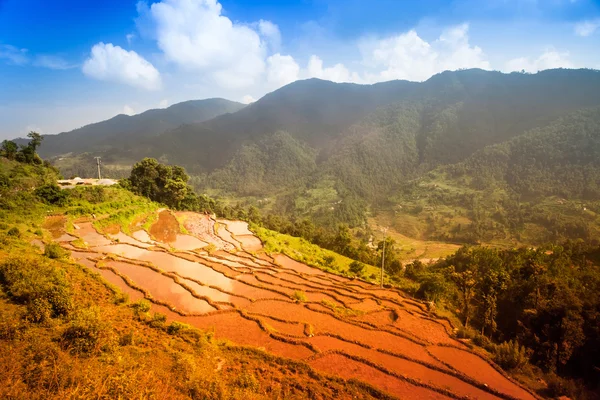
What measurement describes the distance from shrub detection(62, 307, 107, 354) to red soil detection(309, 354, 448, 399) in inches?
426

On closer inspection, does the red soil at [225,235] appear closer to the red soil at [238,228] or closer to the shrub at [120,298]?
the red soil at [238,228]

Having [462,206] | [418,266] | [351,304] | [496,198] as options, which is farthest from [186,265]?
[496,198]

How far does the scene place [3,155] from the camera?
4941 centimetres

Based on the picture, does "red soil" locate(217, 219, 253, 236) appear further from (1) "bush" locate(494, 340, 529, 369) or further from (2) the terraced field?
(1) "bush" locate(494, 340, 529, 369)

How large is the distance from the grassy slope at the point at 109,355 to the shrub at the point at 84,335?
0.03 meters

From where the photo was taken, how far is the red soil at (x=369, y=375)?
1550 centimetres

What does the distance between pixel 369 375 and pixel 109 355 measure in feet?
43.0

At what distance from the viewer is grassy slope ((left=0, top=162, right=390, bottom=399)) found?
910 cm

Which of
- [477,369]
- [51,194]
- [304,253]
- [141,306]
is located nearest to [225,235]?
[304,253]

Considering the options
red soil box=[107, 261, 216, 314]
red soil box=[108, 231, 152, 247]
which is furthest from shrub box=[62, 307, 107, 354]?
red soil box=[108, 231, 152, 247]

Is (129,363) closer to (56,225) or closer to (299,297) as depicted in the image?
(299,297)

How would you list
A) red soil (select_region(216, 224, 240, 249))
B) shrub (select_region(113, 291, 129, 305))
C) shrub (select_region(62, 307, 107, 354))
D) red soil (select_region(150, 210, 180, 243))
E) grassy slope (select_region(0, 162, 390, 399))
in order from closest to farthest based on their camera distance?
grassy slope (select_region(0, 162, 390, 399))
shrub (select_region(62, 307, 107, 354))
shrub (select_region(113, 291, 129, 305))
red soil (select_region(150, 210, 180, 243))
red soil (select_region(216, 224, 240, 249))

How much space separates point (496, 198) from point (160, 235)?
587ft

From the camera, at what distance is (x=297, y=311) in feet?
78.9
